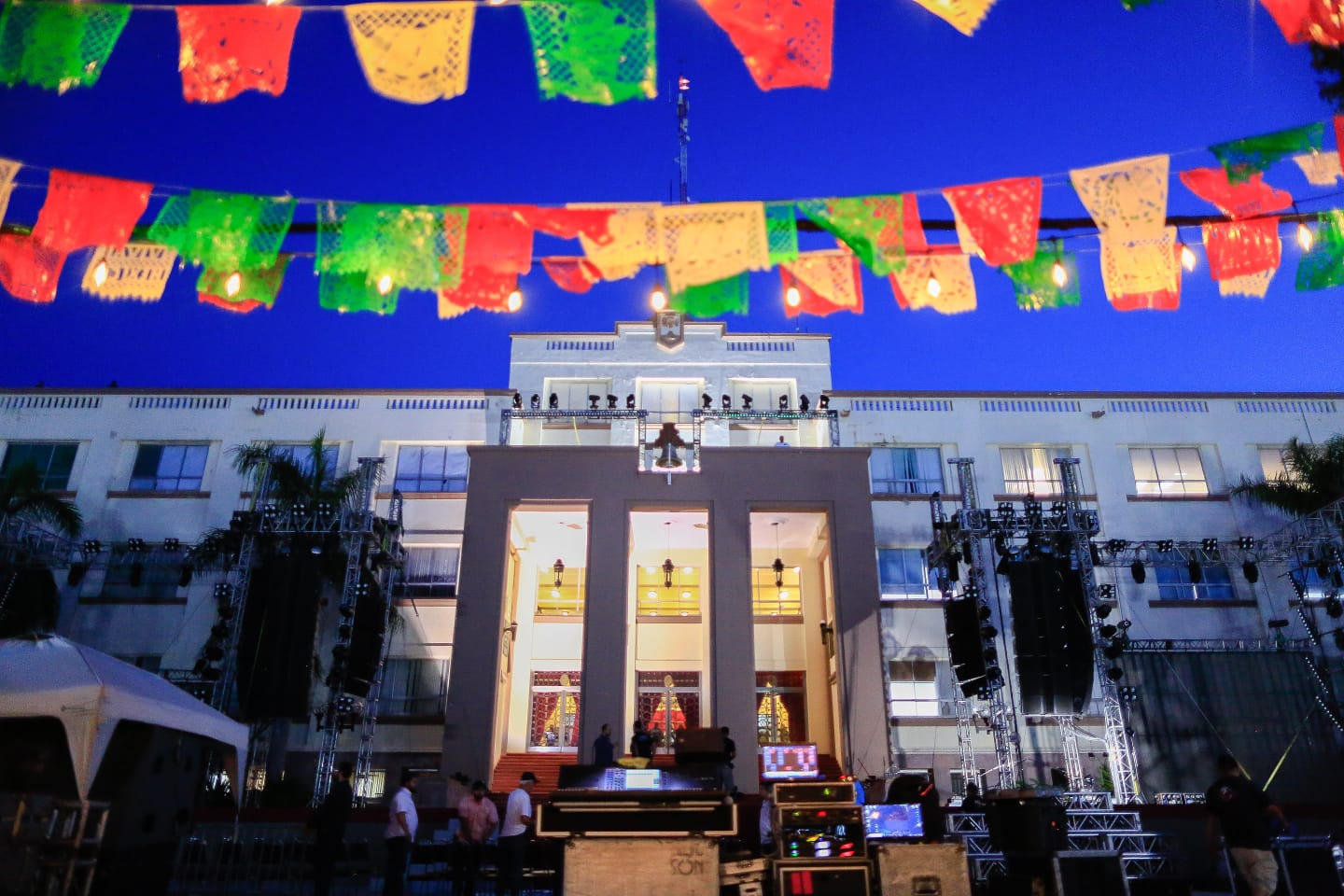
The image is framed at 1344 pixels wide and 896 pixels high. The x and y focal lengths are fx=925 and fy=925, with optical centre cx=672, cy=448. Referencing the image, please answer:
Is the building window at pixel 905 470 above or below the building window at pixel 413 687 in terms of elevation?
above

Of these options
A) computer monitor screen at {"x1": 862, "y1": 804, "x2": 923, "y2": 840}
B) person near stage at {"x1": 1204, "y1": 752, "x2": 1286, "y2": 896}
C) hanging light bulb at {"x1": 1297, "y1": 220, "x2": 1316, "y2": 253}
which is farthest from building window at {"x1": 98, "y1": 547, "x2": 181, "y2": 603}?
hanging light bulb at {"x1": 1297, "y1": 220, "x2": 1316, "y2": 253}

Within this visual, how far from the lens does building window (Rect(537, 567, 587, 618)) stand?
2438 cm

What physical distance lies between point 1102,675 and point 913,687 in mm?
5332

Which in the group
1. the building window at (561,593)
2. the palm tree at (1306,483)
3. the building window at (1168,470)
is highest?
the building window at (1168,470)

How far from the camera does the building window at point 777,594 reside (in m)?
24.5

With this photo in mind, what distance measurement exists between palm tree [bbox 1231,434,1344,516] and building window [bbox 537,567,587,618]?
16877 mm

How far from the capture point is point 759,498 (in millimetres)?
19812

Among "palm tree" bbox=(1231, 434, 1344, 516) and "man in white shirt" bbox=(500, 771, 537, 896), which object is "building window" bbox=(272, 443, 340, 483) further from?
"palm tree" bbox=(1231, 434, 1344, 516)

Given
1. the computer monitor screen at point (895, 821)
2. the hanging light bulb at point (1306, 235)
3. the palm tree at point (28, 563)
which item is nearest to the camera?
the hanging light bulb at point (1306, 235)

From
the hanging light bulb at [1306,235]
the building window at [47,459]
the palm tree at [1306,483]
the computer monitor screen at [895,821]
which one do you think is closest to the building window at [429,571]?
the building window at [47,459]

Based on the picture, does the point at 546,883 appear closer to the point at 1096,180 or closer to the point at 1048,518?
the point at 1096,180

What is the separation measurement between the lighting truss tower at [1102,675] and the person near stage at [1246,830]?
8.67 m

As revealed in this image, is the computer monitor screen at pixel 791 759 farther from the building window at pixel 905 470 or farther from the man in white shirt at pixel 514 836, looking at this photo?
the building window at pixel 905 470

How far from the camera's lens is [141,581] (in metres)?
22.4
